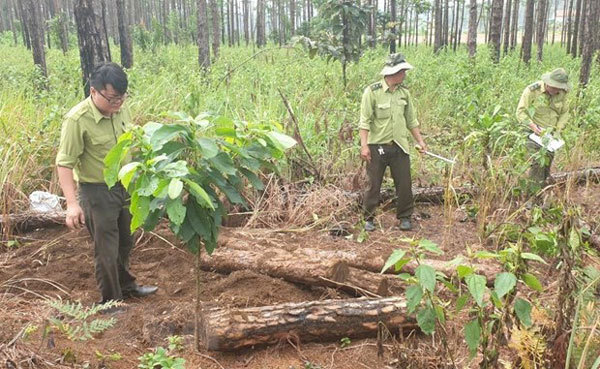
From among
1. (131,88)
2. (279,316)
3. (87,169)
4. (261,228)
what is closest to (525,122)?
(261,228)

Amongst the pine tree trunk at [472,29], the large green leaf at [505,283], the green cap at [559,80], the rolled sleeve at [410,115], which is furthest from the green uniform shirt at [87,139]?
the pine tree trunk at [472,29]

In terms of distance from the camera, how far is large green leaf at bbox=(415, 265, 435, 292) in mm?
1915

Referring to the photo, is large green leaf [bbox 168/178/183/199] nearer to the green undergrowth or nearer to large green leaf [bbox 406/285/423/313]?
large green leaf [bbox 406/285/423/313]

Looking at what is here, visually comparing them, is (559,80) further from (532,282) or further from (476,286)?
(476,286)

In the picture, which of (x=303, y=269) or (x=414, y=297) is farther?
(x=303, y=269)

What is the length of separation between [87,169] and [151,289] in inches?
40.0

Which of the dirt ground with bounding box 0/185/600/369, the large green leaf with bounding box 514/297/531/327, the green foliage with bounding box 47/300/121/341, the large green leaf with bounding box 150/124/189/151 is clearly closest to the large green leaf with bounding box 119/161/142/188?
the large green leaf with bounding box 150/124/189/151

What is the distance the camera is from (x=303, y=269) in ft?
11.3

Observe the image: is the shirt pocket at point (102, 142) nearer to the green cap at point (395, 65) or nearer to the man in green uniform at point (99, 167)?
the man in green uniform at point (99, 167)

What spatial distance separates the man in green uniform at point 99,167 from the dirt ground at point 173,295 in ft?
1.31

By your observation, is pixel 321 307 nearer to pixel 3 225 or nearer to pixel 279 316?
pixel 279 316

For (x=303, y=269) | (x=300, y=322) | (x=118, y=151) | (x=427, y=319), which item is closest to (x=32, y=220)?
(x=303, y=269)

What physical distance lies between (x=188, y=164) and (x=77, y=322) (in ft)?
4.46

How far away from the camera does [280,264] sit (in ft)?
11.7
